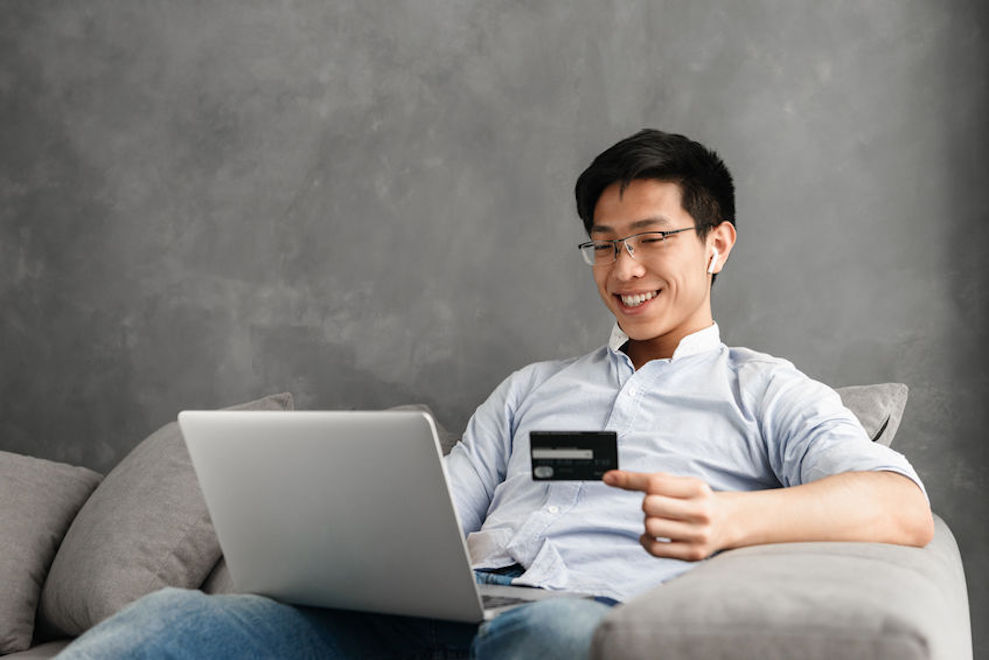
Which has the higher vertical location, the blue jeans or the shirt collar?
the shirt collar

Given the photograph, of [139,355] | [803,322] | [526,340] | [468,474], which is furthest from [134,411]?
[803,322]

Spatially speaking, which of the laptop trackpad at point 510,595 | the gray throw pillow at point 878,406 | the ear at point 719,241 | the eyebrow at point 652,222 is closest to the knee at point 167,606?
the laptop trackpad at point 510,595

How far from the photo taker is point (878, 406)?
1758 millimetres

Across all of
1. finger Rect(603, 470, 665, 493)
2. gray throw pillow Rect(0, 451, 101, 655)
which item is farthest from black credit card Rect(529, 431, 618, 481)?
gray throw pillow Rect(0, 451, 101, 655)

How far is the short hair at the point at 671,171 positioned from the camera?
1.66m

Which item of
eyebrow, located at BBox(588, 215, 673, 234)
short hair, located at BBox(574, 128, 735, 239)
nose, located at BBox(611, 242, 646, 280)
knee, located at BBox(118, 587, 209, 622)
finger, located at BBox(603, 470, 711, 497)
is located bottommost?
knee, located at BBox(118, 587, 209, 622)

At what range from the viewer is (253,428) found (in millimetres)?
1163

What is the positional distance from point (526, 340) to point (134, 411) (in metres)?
1.08

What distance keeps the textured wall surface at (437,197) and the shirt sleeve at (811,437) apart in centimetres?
61

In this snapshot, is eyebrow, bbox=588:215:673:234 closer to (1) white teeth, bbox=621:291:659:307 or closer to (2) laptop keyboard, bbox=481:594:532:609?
(1) white teeth, bbox=621:291:659:307

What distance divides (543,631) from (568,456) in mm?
219

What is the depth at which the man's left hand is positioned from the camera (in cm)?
110

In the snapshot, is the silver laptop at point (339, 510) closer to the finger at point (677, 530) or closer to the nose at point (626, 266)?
the finger at point (677, 530)

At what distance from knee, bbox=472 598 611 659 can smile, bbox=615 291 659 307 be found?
701 mm
